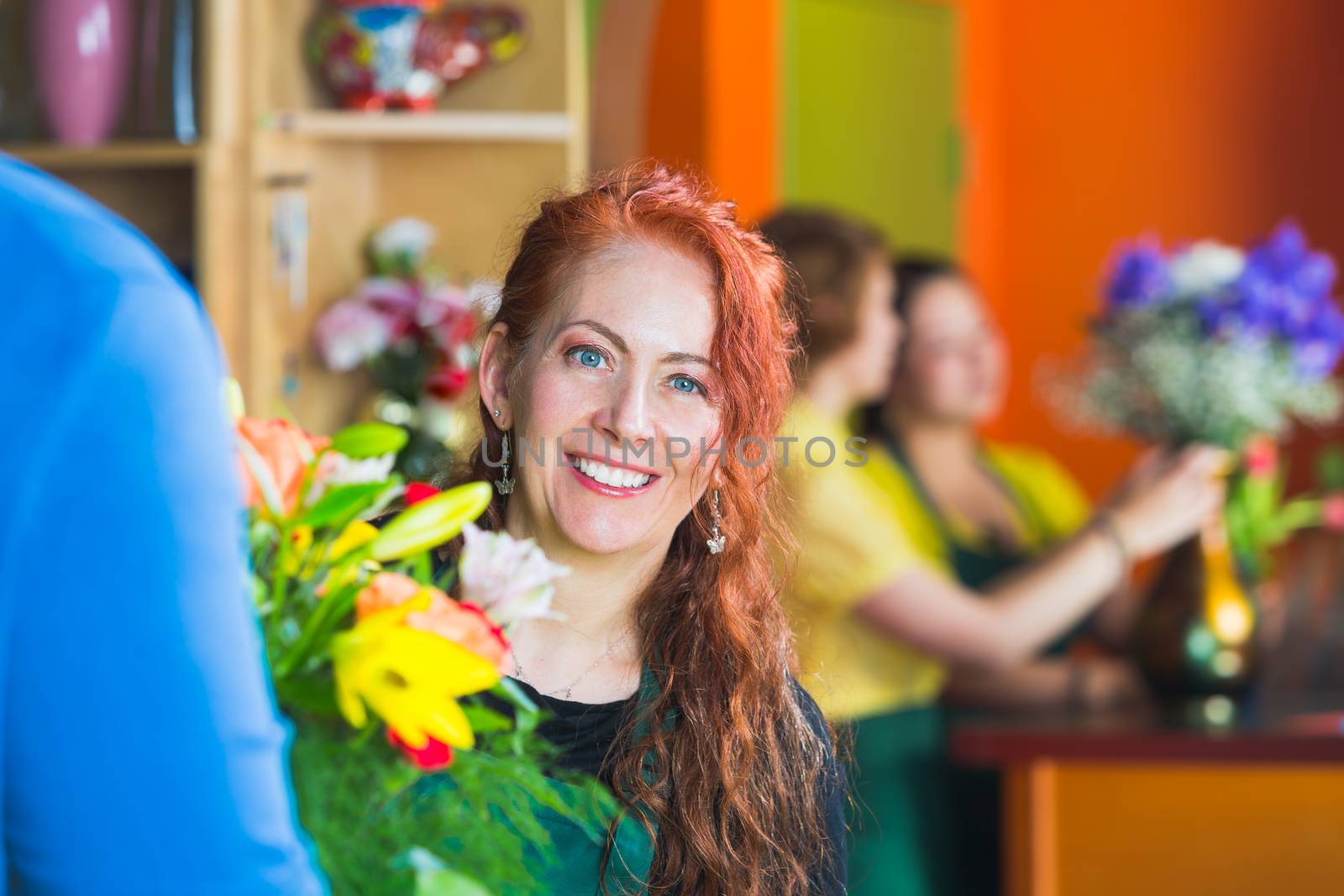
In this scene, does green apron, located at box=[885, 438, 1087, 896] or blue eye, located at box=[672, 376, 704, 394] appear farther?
green apron, located at box=[885, 438, 1087, 896]

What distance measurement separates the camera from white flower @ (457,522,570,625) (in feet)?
2.12

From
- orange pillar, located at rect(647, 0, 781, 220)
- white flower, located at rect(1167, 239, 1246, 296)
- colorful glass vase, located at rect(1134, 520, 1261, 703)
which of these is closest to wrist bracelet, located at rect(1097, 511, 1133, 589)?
colorful glass vase, located at rect(1134, 520, 1261, 703)

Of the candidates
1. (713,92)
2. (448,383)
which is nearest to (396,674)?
(448,383)

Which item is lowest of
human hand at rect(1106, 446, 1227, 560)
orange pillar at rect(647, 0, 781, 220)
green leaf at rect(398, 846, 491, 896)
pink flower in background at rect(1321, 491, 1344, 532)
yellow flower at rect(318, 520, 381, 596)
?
pink flower in background at rect(1321, 491, 1344, 532)

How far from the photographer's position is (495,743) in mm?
624

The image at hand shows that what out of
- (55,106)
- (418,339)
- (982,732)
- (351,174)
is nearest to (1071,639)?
(982,732)

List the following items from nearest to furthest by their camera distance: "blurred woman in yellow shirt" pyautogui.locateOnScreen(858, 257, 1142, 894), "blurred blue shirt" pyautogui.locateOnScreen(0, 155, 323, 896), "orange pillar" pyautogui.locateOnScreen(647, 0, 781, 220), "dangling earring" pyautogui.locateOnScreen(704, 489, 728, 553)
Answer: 1. "blurred blue shirt" pyautogui.locateOnScreen(0, 155, 323, 896)
2. "dangling earring" pyautogui.locateOnScreen(704, 489, 728, 553)
3. "blurred woman in yellow shirt" pyautogui.locateOnScreen(858, 257, 1142, 894)
4. "orange pillar" pyautogui.locateOnScreen(647, 0, 781, 220)

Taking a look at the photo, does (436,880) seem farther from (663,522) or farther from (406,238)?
(406,238)

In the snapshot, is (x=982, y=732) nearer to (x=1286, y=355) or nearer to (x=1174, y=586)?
(x=1174, y=586)

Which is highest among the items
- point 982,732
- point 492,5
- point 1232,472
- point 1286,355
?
point 492,5

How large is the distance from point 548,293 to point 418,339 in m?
1.28

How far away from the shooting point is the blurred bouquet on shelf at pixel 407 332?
6.39 feet

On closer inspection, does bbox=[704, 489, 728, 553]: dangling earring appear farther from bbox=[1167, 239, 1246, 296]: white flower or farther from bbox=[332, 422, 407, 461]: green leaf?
bbox=[1167, 239, 1246, 296]: white flower

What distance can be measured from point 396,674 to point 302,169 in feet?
4.97
